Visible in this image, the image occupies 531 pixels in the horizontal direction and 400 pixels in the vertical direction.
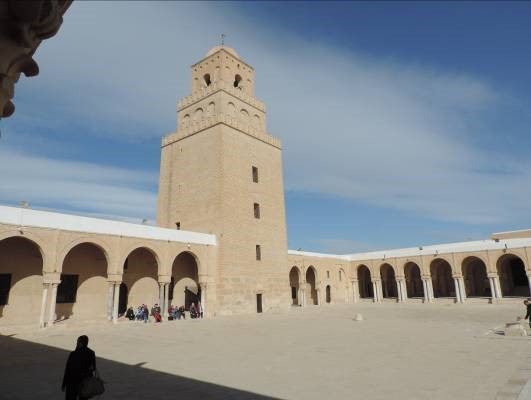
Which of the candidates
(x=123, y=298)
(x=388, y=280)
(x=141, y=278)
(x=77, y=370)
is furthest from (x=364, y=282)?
(x=77, y=370)

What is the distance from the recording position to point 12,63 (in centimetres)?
222

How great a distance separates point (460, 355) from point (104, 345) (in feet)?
29.8

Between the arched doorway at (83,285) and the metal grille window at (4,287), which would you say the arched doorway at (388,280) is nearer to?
the arched doorway at (83,285)

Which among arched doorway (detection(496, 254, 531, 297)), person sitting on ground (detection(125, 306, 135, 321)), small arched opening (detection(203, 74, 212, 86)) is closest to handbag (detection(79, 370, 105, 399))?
person sitting on ground (detection(125, 306, 135, 321))

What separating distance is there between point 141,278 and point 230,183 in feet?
23.5

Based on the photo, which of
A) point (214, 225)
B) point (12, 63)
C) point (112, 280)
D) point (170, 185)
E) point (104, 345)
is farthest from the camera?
point (170, 185)

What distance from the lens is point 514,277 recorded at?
32.4 m

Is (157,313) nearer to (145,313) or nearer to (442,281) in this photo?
(145,313)

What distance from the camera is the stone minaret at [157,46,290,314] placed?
838 inches

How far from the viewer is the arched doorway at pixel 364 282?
3841 cm

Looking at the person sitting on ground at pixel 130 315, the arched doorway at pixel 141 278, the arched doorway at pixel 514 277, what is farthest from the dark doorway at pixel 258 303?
the arched doorway at pixel 514 277

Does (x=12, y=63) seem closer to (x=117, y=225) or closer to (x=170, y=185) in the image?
(x=117, y=225)

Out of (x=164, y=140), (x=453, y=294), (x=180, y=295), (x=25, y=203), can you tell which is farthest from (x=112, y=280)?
(x=453, y=294)

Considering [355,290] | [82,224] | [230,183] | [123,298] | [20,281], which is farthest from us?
[355,290]
